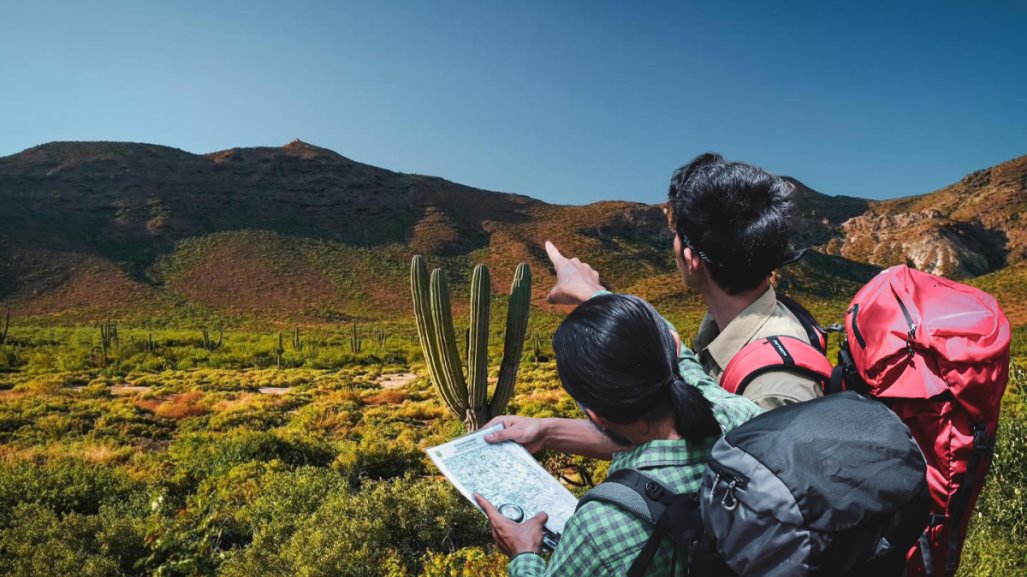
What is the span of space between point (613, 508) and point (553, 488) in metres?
0.54

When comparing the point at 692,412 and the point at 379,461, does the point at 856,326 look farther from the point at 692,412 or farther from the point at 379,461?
→ the point at 379,461

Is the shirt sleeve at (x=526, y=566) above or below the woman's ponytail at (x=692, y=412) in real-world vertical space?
below

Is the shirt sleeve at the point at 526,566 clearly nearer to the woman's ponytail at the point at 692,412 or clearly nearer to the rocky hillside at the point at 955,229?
the woman's ponytail at the point at 692,412

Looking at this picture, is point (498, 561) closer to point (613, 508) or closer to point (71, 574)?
point (613, 508)

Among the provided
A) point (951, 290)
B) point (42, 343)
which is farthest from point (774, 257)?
point (42, 343)

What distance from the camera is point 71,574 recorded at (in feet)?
16.2

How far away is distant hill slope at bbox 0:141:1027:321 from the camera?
180ft

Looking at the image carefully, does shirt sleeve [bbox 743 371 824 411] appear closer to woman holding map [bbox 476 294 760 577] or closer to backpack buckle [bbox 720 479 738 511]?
woman holding map [bbox 476 294 760 577]

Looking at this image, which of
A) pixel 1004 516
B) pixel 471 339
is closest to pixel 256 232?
pixel 471 339

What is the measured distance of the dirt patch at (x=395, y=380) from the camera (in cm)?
2054

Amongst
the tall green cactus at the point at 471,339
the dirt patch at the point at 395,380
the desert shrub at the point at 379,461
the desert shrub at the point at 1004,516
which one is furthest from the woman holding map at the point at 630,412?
the dirt patch at the point at 395,380

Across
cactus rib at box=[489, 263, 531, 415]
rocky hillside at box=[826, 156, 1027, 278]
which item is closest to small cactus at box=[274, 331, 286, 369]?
cactus rib at box=[489, 263, 531, 415]

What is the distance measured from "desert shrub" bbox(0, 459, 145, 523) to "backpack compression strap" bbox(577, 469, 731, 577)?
303 inches

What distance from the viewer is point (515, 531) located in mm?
1622
